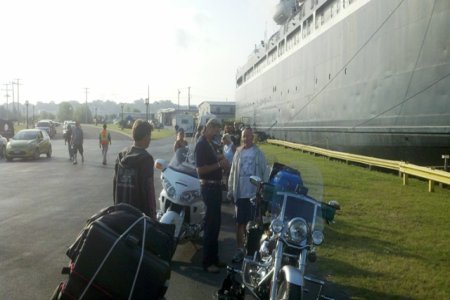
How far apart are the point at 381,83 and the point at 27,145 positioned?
54.3 ft

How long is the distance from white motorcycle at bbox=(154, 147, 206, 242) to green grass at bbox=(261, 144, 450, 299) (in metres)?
1.41

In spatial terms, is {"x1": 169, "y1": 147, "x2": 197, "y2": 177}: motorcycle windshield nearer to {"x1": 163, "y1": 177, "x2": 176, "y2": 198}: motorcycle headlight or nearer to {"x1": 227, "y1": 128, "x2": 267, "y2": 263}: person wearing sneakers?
{"x1": 163, "y1": 177, "x2": 176, "y2": 198}: motorcycle headlight

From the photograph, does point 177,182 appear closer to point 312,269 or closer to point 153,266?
point 312,269

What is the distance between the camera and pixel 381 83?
1564cm

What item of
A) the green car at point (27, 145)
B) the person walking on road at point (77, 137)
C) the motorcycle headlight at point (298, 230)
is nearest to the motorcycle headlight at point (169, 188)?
the motorcycle headlight at point (298, 230)

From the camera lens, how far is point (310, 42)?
83.5 feet

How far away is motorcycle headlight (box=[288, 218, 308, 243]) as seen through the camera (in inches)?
160

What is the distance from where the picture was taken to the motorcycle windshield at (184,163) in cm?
692

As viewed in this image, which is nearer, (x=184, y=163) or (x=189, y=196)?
(x=189, y=196)

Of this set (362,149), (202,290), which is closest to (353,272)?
(202,290)

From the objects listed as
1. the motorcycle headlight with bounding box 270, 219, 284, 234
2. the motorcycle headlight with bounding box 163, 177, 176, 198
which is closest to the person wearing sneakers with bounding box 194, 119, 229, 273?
the motorcycle headlight with bounding box 163, 177, 176, 198

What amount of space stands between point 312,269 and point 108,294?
11.6 ft

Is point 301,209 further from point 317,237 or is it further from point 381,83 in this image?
point 381,83

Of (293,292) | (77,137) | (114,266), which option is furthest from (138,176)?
(77,137)
